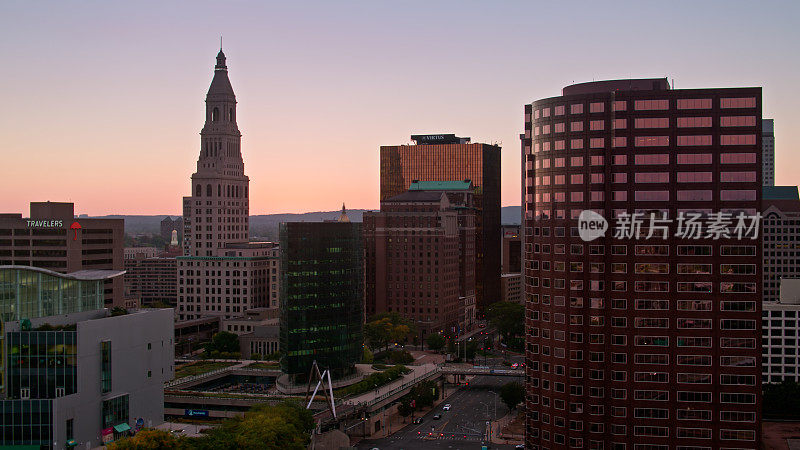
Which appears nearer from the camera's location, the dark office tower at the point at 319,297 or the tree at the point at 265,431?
the tree at the point at 265,431

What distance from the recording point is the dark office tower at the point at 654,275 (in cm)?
11488

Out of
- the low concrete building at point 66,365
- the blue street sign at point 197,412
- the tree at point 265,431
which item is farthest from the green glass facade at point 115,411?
the blue street sign at point 197,412

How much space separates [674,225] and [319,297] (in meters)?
87.2

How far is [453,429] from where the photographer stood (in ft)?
544

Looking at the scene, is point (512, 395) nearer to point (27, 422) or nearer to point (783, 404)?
point (783, 404)

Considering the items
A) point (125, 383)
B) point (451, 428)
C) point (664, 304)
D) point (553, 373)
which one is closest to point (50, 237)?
point (125, 383)

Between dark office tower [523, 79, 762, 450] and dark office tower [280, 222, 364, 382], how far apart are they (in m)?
70.0

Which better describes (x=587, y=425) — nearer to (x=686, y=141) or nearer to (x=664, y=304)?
(x=664, y=304)

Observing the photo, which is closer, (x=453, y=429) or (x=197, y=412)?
(x=197, y=412)

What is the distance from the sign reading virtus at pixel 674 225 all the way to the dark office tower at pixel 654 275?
0.53ft

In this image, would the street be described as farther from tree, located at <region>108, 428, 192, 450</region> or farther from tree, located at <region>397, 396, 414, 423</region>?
tree, located at <region>108, 428, 192, 450</region>

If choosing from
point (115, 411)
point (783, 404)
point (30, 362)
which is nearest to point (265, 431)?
point (115, 411)

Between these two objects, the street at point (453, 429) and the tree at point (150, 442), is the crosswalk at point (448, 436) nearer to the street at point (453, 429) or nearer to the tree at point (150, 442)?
the street at point (453, 429)

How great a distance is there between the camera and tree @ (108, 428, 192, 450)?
94.5m
